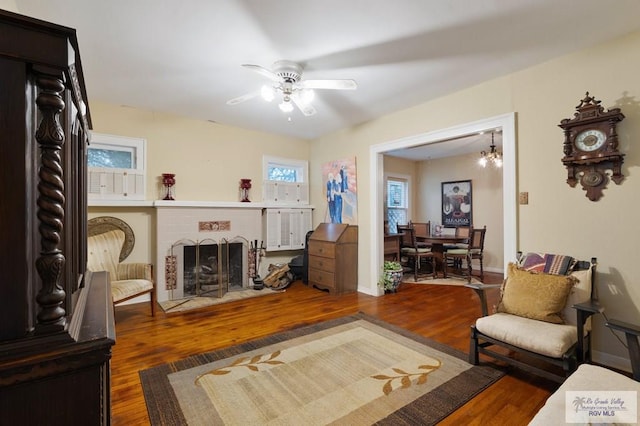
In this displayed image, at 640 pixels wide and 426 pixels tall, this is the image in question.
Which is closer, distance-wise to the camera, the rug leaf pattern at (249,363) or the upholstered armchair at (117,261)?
the rug leaf pattern at (249,363)

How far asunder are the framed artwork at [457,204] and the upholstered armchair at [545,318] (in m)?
4.36

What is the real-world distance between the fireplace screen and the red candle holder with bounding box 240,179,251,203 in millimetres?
718

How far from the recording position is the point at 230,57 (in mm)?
2582

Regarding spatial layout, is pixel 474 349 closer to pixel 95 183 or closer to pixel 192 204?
pixel 192 204

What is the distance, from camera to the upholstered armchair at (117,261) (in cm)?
315

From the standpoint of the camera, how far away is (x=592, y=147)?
239 cm

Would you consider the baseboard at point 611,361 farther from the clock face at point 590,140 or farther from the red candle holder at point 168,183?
the red candle holder at point 168,183

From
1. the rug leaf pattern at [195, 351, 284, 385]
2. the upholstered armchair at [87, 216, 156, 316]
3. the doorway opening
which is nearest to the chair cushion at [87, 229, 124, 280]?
the upholstered armchair at [87, 216, 156, 316]

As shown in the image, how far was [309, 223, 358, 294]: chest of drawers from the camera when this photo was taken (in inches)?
171

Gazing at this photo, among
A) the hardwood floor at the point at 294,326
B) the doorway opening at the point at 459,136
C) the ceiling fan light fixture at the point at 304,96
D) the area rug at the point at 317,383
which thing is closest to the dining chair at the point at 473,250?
the hardwood floor at the point at 294,326

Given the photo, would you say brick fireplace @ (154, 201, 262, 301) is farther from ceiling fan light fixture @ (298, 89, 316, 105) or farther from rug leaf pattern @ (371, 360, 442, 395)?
rug leaf pattern @ (371, 360, 442, 395)

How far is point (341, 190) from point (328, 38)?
2.76m

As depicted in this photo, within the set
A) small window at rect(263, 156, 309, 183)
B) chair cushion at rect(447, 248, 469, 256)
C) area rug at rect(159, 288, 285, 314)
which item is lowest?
area rug at rect(159, 288, 285, 314)

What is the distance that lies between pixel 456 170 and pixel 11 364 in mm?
7389
